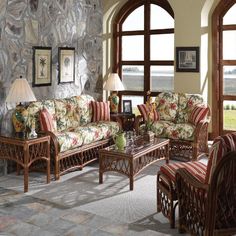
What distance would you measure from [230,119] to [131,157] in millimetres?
3358

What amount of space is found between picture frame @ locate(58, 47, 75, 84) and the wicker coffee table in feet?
6.69

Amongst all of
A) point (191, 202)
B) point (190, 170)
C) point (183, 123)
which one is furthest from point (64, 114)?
point (191, 202)

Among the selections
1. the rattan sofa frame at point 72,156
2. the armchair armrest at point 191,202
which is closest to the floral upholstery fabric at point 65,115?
the rattan sofa frame at point 72,156

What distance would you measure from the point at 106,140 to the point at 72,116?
0.68m

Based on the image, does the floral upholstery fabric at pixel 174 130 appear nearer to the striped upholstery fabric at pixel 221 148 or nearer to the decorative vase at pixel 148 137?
the decorative vase at pixel 148 137

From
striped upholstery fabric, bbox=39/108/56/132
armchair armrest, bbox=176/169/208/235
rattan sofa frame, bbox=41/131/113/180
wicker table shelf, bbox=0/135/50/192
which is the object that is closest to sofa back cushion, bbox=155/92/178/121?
rattan sofa frame, bbox=41/131/113/180

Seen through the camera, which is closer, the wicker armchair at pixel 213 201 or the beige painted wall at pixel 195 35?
the wicker armchair at pixel 213 201

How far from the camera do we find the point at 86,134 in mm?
6000

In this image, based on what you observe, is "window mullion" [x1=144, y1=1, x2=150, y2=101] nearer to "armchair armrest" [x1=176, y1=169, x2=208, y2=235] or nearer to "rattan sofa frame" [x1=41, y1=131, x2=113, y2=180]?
"rattan sofa frame" [x1=41, y1=131, x2=113, y2=180]

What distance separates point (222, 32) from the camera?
24.6ft

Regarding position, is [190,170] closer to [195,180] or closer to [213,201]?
[195,180]

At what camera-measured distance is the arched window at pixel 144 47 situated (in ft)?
26.4

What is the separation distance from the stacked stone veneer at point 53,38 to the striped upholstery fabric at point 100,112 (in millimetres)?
557

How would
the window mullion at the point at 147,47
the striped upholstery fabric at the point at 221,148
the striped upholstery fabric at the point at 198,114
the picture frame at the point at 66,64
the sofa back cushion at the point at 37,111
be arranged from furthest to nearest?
the window mullion at the point at 147,47 → the picture frame at the point at 66,64 → the striped upholstery fabric at the point at 198,114 → the sofa back cushion at the point at 37,111 → the striped upholstery fabric at the point at 221,148
